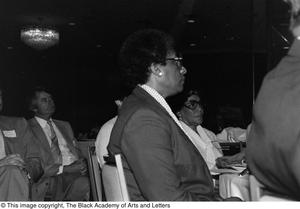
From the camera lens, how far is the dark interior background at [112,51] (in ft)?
20.3

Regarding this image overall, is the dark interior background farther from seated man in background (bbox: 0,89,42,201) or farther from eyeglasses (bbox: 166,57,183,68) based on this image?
eyeglasses (bbox: 166,57,183,68)

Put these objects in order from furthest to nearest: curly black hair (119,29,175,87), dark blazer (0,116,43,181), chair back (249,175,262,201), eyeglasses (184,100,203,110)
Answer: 1. eyeglasses (184,100,203,110)
2. dark blazer (0,116,43,181)
3. curly black hair (119,29,175,87)
4. chair back (249,175,262,201)

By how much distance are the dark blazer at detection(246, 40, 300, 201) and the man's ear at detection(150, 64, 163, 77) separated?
0.93 meters

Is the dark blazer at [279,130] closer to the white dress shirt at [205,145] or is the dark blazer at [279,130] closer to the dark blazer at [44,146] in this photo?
the white dress shirt at [205,145]

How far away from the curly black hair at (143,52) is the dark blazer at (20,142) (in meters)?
1.34

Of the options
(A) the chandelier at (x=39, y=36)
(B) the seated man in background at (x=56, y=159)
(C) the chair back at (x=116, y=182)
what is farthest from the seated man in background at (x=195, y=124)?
(A) the chandelier at (x=39, y=36)

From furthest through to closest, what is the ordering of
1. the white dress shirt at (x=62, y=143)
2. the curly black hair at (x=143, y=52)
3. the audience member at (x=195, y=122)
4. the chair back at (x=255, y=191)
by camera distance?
the white dress shirt at (x=62, y=143) < the audience member at (x=195, y=122) < the curly black hair at (x=143, y=52) < the chair back at (x=255, y=191)

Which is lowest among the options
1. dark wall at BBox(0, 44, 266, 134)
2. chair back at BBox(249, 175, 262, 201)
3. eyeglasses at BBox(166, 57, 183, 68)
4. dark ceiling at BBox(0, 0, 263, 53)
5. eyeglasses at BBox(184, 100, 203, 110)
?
chair back at BBox(249, 175, 262, 201)

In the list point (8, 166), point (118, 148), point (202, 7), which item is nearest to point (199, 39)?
point (202, 7)

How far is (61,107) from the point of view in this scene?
32.6 feet

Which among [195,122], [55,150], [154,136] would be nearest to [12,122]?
[55,150]

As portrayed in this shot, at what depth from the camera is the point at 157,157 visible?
1271 millimetres

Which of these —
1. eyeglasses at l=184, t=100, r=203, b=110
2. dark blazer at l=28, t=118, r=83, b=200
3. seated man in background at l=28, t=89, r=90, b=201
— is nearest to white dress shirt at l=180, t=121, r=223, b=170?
eyeglasses at l=184, t=100, r=203, b=110

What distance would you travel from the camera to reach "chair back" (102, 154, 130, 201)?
4.21 ft
